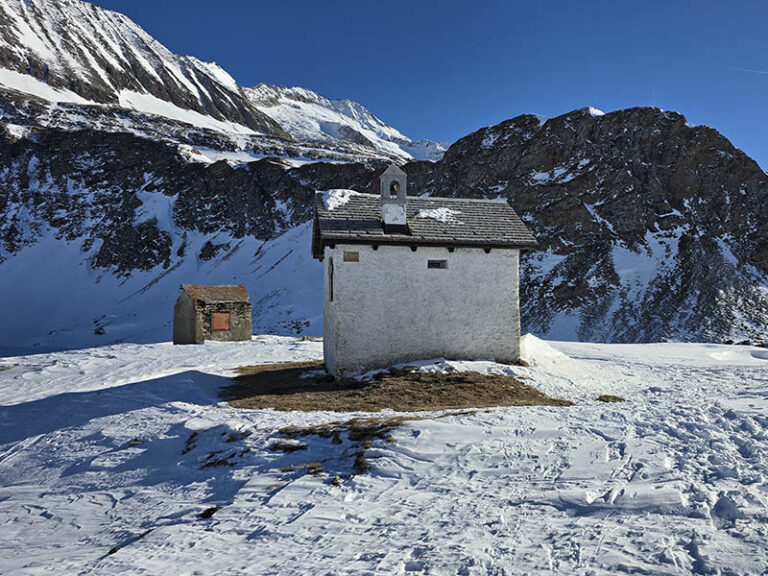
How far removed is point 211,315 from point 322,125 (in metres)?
156

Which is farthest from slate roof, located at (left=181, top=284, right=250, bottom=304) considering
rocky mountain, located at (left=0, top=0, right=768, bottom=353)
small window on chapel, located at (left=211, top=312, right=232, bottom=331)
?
rocky mountain, located at (left=0, top=0, right=768, bottom=353)

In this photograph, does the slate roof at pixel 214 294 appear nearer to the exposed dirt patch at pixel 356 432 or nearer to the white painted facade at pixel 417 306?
the white painted facade at pixel 417 306

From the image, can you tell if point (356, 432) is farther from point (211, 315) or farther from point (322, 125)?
point (322, 125)

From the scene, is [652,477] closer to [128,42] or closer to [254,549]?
[254,549]

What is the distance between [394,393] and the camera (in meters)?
12.0

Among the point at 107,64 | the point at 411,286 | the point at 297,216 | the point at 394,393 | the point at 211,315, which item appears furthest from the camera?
the point at 107,64

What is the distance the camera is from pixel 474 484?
235 inches

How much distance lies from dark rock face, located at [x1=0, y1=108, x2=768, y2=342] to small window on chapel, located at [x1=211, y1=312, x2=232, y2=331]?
26.7 metres

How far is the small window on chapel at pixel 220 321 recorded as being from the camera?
28656mm

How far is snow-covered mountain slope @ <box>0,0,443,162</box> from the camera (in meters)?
92.2

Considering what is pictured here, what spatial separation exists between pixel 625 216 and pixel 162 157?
7229 centimetres

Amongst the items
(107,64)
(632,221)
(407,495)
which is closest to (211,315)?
(407,495)

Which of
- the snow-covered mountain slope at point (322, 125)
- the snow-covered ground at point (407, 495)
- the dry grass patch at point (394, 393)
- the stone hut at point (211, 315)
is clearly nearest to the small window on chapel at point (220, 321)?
the stone hut at point (211, 315)

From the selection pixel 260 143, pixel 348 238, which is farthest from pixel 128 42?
pixel 348 238
